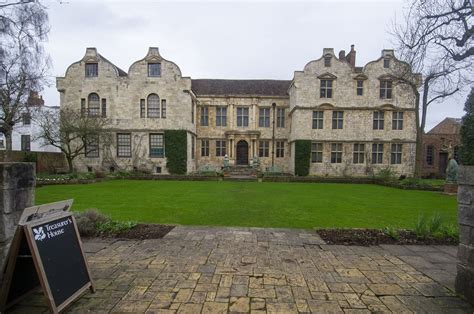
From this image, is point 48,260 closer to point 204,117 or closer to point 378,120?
point 204,117

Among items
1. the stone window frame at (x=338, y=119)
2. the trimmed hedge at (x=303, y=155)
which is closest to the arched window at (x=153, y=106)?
the trimmed hedge at (x=303, y=155)

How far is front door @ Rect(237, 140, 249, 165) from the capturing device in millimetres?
26234

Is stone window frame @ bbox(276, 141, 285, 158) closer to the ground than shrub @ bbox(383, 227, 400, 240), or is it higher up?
higher up

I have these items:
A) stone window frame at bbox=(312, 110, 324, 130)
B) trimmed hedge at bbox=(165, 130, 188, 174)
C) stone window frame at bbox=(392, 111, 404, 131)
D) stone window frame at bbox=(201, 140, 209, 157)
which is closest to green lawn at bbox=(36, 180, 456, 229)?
trimmed hedge at bbox=(165, 130, 188, 174)

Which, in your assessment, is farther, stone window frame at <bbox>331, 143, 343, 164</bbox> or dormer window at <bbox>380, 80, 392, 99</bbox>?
stone window frame at <bbox>331, 143, 343, 164</bbox>

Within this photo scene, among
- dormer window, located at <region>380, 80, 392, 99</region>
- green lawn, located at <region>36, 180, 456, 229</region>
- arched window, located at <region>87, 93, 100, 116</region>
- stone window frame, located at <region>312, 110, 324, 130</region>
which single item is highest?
dormer window, located at <region>380, 80, 392, 99</region>

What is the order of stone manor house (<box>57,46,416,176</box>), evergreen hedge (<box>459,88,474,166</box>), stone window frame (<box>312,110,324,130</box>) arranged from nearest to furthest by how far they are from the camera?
evergreen hedge (<box>459,88,474,166</box>) < stone manor house (<box>57,46,416,176</box>) < stone window frame (<box>312,110,324,130</box>)

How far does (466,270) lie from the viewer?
3.02 m

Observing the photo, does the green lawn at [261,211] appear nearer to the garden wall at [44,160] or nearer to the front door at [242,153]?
the garden wall at [44,160]

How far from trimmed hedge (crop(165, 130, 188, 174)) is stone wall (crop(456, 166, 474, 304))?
20.5m

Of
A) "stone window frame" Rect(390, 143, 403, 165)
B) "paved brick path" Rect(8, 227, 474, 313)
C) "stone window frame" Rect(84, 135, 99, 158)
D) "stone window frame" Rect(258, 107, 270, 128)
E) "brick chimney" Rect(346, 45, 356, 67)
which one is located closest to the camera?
"paved brick path" Rect(8, 227, 474, 313)

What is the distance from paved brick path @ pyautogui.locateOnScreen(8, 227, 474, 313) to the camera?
2893 millimetres

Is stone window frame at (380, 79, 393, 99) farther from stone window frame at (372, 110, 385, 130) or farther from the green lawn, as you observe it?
the green lawn

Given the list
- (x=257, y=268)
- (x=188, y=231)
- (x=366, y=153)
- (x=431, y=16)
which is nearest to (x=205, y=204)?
(x=188, y=231)
